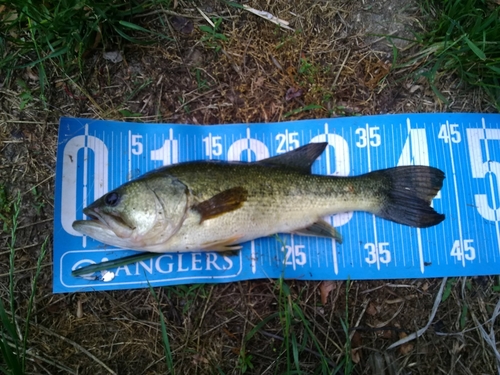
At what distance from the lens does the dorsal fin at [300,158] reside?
316 centimetres

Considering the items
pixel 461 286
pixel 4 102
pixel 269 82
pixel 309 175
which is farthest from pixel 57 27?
pixel 461 286

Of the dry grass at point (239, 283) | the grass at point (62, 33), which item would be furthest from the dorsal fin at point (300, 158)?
the grass at point (62, 33)

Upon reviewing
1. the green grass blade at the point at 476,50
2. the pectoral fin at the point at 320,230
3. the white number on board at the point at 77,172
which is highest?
the green grass blade at the point at 476,50

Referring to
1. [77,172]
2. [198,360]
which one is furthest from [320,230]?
[77,172]

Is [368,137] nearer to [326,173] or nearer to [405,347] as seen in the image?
[326,173]

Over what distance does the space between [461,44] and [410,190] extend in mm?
1416

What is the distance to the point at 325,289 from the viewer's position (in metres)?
3.19

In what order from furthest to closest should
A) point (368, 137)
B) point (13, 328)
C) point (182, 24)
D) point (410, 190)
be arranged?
point (182, 24) < point (368, 137) < point (410, 190) < point (13, 328)

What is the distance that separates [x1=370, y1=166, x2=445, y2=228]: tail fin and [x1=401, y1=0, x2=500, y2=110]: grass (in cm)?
80

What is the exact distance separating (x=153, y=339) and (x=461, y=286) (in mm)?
2688

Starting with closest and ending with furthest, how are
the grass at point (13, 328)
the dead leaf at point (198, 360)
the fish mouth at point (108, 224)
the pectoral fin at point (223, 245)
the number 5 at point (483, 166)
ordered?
the grass at point (13, 328)
the fish mouth at point (108, 224)
the pectoral fin at point (223, 245)
the dead leaf at point (198, 360)
the number 5 at point (483, 166)

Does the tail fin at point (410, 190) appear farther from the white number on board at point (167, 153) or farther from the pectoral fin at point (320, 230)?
the white number on board at point (167, 153)

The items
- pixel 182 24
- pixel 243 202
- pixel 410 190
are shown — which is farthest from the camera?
pixel 182 24

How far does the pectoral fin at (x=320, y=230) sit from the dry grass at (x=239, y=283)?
44 cm
